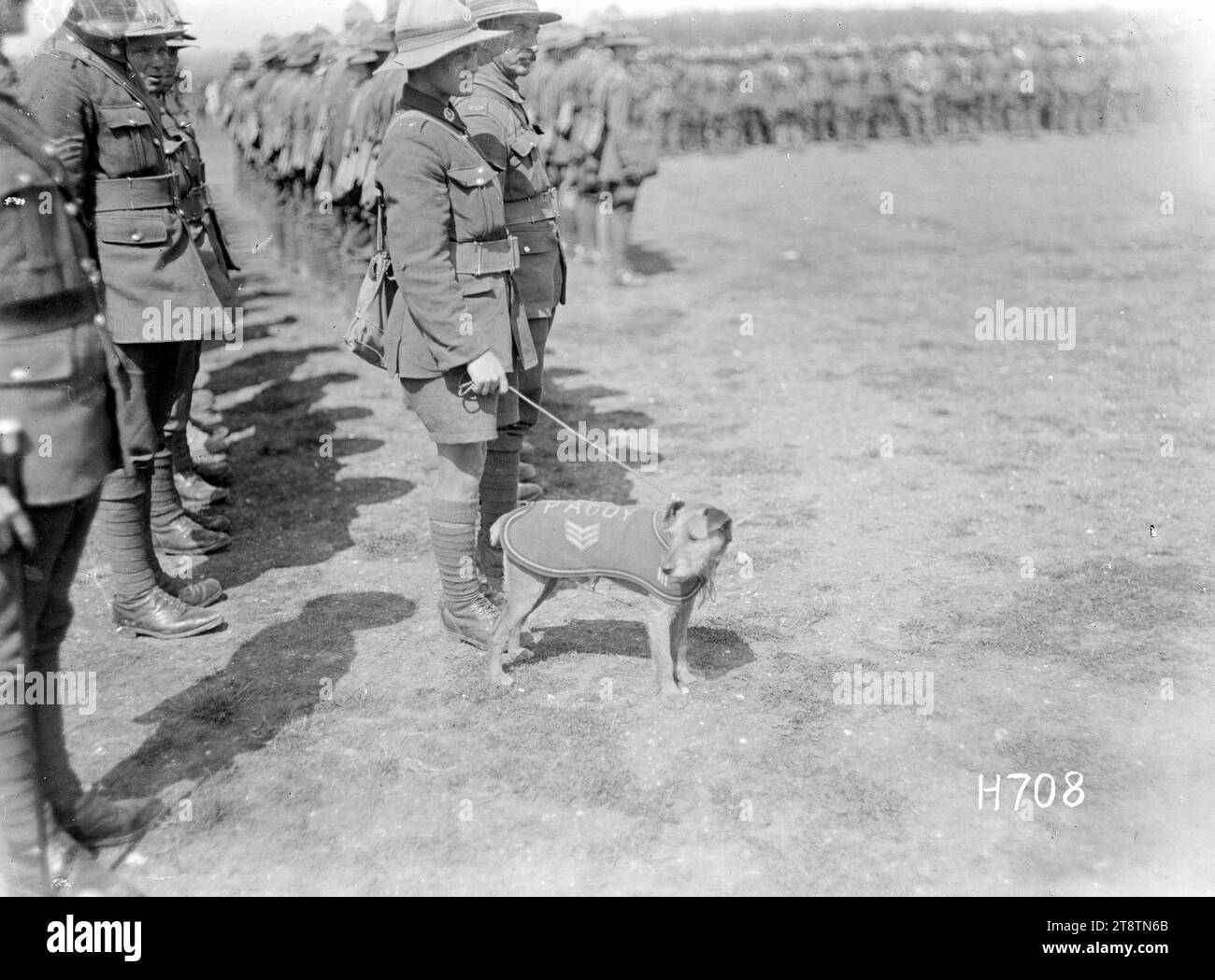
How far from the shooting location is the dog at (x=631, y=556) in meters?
4.02

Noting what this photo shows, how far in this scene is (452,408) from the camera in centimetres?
436

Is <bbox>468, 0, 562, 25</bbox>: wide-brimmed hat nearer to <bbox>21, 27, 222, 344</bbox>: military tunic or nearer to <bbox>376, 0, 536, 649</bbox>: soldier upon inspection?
<bbox>376, 0, 536, 649</bbox>: soldier

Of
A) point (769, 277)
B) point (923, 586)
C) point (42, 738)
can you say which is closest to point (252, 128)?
point (769, 277)

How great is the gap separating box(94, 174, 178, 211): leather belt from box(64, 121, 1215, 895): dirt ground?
1.74 meters

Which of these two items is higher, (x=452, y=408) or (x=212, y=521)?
(x=452, y=408)

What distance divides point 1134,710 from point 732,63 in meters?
25.5

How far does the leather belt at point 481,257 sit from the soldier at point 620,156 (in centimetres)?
824

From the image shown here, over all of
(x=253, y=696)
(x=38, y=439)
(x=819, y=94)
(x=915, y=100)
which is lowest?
(x=253, y=696)

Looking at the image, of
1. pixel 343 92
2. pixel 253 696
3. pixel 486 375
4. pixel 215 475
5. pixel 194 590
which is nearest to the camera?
pixel 486 375

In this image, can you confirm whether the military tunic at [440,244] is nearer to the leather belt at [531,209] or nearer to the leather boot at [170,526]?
the leather belt at [531,209]

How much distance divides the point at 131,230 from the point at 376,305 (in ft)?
3.51

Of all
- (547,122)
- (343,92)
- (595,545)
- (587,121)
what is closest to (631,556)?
(595,545)

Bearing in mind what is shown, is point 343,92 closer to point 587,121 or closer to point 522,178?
point 587,121

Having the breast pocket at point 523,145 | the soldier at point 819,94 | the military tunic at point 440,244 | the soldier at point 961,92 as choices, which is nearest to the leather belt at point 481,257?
the military tunic at point 440,244
